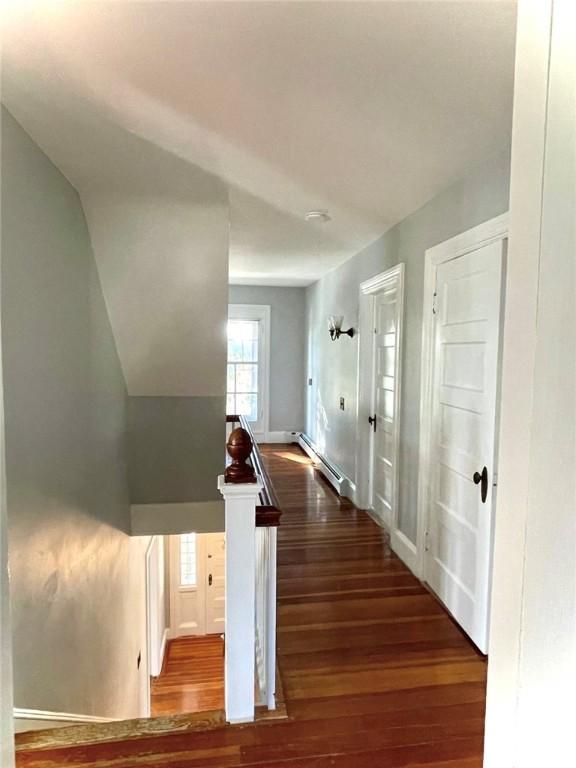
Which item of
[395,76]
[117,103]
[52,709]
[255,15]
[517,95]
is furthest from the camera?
[52,709]

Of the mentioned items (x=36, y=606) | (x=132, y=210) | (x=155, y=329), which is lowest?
(x=36, y=606)

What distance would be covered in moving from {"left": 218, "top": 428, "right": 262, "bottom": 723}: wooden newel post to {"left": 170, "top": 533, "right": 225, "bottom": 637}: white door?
4.83m

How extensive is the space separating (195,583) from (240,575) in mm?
5359

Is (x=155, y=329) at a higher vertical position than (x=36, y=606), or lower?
higher

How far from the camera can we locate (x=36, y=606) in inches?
78.9

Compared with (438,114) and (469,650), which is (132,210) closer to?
(438,114)

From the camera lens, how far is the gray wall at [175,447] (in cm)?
405

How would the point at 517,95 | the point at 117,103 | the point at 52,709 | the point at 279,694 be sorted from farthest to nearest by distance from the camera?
the point at 52,709, the point at 279,694, the point at 117,103, the point at 517,95

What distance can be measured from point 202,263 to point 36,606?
2218 mm

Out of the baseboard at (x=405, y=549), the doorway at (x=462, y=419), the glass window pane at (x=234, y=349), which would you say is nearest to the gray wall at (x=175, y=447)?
the baseboard at (x=405, y=549)

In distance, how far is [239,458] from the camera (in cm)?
179

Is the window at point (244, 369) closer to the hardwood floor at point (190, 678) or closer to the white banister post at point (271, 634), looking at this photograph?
the hardwood floor at point (190, 678)

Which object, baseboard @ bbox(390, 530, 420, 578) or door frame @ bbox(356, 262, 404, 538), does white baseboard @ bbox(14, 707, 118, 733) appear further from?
door frame @ bbox(356, 262, 404, 538)

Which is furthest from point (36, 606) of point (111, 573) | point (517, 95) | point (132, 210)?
point (517, 95)
